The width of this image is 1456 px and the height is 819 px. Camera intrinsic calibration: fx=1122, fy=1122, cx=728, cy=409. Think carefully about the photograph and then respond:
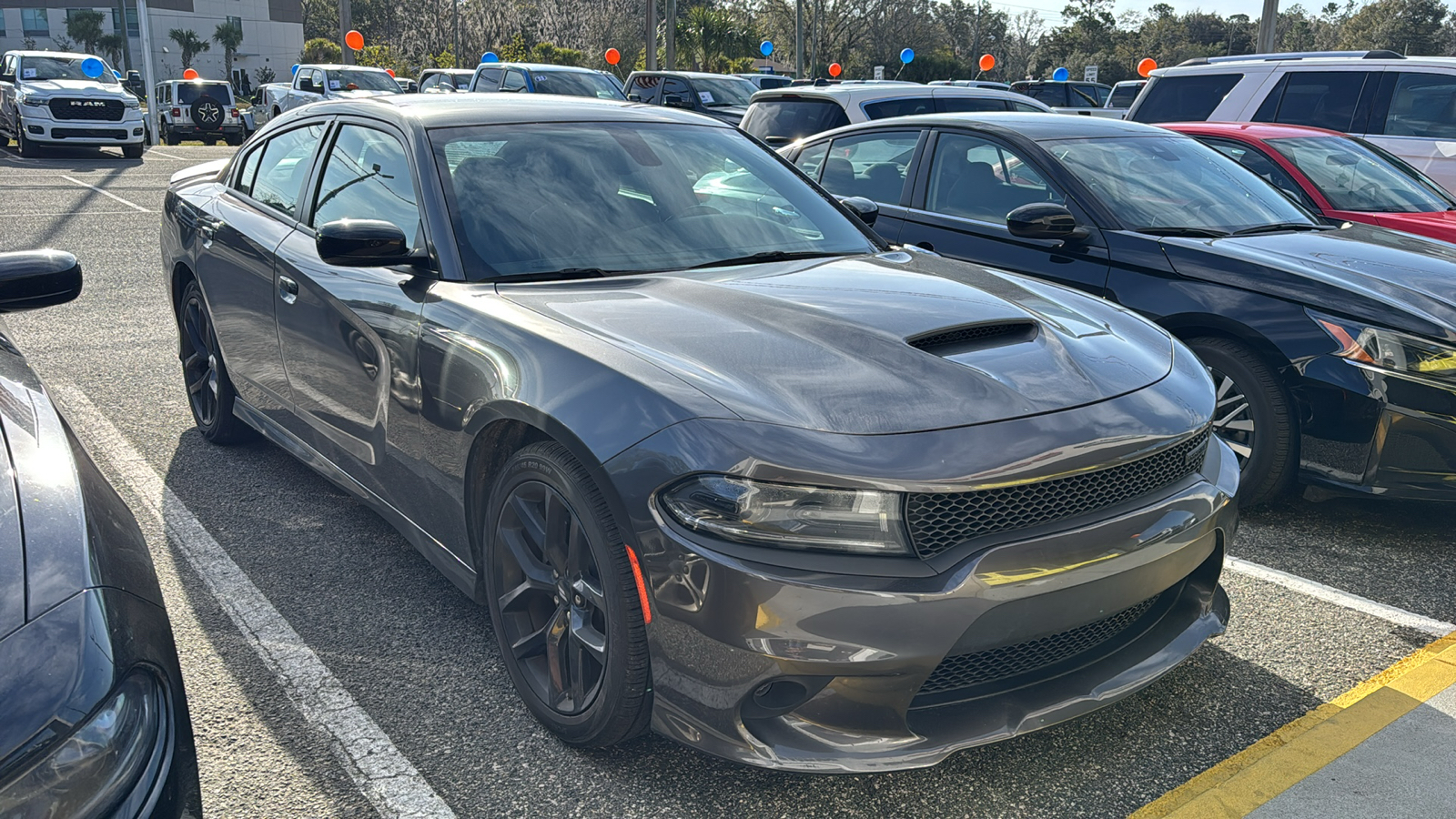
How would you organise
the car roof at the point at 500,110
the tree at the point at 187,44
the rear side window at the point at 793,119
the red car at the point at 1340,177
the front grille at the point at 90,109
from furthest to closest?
1. the tree at the point at 187,44
2. the front grille at the point at 90,109
3. the rear side window at the point at 793,119
4. the red car at the point at 1340,177
5. the car roof at the point at 500,110

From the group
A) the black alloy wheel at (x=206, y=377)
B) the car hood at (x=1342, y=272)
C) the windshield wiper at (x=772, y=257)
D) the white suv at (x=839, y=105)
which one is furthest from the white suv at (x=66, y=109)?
Result: the car hood at (x=1342, y=272)

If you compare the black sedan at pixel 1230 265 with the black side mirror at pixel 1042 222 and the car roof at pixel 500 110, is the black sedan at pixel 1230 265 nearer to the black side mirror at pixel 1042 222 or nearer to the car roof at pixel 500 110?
the black side mirror at pixel 1042 222

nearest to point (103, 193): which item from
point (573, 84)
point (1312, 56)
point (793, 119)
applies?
point (573, 84)

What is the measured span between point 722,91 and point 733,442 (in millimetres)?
16263

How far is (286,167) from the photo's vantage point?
14.2 feet

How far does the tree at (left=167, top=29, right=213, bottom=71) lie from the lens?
64.8 m

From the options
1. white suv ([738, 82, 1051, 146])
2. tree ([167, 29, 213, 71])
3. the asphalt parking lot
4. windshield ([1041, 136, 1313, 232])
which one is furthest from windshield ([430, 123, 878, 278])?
tree ([167, 29, 213, 71])

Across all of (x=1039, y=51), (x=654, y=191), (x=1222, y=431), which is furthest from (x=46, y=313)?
(x=1039, y=51)

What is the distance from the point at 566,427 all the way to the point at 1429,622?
2792 millimetres

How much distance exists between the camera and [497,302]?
2.94 meters

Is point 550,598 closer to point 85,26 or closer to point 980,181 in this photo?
point 980,181

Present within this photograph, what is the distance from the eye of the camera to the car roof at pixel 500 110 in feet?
11.8

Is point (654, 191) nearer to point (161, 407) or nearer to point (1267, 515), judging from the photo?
point (1267, 515)

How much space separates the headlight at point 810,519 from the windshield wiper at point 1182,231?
10.3 feet
